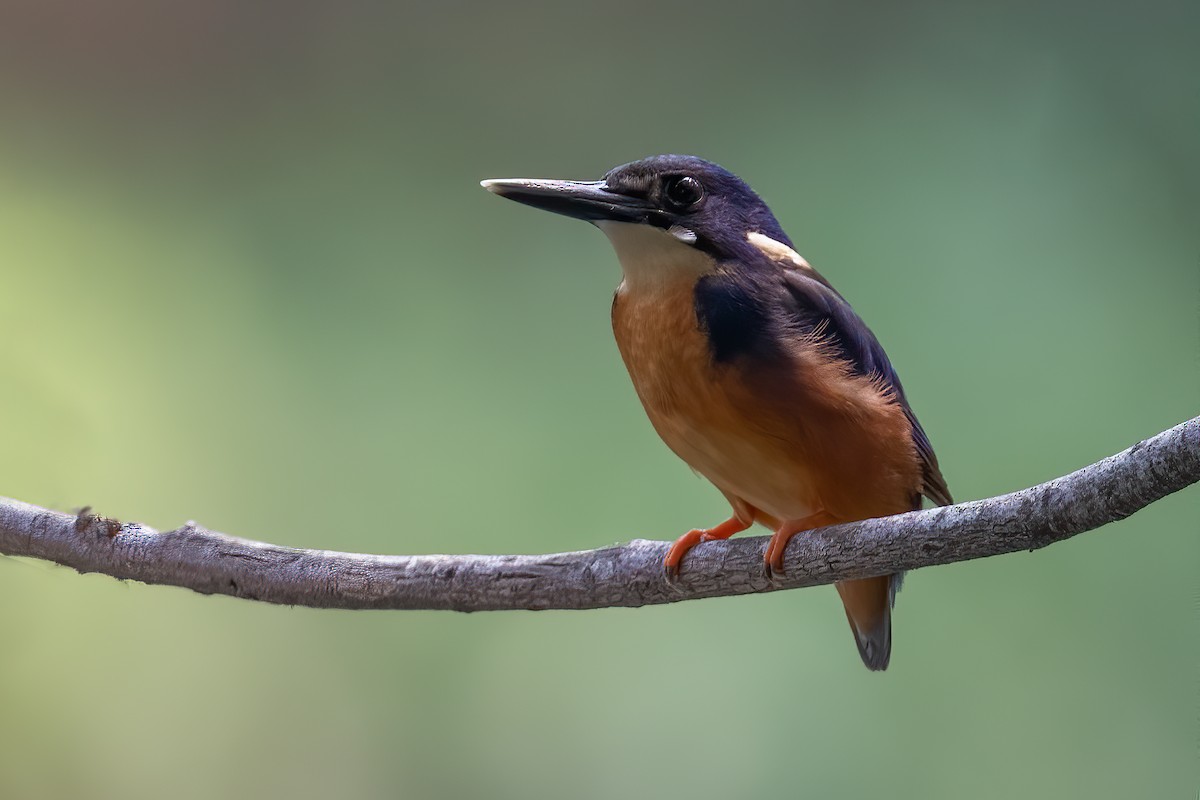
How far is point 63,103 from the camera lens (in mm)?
2389

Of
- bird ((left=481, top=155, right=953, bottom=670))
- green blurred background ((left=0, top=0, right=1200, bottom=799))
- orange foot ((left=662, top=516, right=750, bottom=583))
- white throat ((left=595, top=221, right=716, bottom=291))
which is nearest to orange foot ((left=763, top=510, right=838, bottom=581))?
bird ((left=481, top=155, right=953, bottom=670))

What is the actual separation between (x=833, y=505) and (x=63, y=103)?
1904 millimetres

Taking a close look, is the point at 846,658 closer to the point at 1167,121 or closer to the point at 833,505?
the point at 833,505

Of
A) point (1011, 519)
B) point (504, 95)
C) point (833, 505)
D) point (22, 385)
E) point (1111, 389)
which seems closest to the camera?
point (1011, 519)

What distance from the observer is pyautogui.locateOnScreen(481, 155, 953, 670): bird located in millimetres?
1234

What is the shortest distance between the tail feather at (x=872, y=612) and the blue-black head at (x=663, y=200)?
45 cm

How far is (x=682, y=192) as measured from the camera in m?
1.29

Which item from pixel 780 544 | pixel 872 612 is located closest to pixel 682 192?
pixel 780 544

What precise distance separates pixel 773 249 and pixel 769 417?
0.70 ft

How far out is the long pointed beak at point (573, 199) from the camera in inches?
49.0

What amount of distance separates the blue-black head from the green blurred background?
3.25ft

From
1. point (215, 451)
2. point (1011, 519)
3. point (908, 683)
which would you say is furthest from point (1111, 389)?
point (215, 451)

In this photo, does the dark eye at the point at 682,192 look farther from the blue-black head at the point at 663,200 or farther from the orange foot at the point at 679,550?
the orange foot at the point at 679,550

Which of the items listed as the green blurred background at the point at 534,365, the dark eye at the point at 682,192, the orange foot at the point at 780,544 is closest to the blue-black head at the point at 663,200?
the dark eye at the point at 682,192
